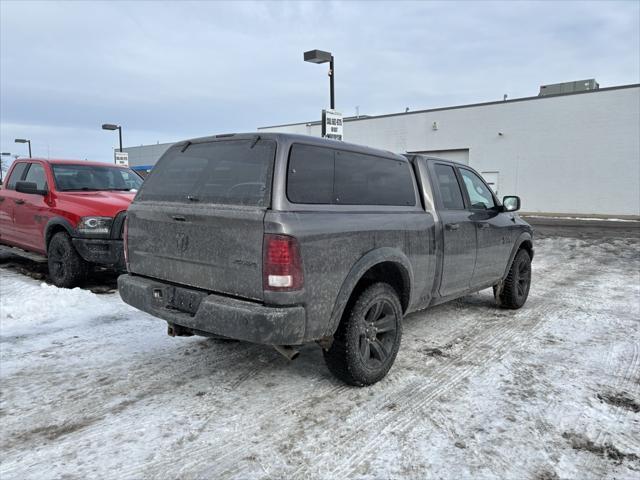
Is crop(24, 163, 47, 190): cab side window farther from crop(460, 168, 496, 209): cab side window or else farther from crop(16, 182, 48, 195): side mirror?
crop(460, 168, 496, 209): cab side window

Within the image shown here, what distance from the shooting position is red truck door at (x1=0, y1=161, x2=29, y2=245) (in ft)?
26.8

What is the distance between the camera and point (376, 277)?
3.85 meters

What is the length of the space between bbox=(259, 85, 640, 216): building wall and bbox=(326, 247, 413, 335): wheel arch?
921 inches

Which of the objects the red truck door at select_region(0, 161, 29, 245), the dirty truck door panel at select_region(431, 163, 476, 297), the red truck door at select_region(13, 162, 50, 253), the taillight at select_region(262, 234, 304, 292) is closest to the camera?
the taillight at select_region(262, 234, 304, 292)

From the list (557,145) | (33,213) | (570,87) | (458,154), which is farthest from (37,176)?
(570,87)

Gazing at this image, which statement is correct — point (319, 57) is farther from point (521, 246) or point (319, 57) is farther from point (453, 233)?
point (453, 233)

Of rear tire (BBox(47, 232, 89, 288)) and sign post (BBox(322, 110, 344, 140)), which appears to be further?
sign post (BBox(322, 110, 344, 140))

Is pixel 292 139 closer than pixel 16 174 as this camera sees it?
Yes

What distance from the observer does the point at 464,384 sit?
374 centimetres

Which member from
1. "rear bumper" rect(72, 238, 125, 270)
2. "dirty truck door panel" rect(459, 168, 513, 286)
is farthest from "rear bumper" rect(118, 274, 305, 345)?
"rear bumper" rect(72, 238, 125, 270)

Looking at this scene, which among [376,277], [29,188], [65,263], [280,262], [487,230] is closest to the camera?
[280,262]

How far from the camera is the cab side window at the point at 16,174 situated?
826cm

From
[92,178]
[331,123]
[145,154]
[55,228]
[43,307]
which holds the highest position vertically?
[145,154]

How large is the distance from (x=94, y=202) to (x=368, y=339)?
4939 millimetres
